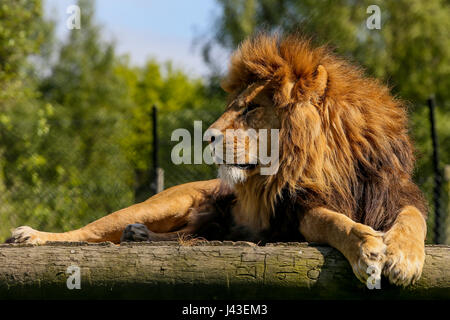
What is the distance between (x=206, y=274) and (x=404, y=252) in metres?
0.68

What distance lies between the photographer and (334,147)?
2830 millimetres

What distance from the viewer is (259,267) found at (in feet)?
7.23

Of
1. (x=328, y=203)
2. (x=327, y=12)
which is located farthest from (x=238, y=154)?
(x=327, y=12)

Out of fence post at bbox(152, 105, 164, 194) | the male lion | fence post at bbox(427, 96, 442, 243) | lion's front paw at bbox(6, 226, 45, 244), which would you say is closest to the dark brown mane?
the male lion

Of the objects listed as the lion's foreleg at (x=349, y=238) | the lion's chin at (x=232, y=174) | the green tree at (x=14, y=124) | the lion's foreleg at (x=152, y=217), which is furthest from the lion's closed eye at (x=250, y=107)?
the green tree at (x=14, y=124)

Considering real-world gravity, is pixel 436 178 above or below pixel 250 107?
below

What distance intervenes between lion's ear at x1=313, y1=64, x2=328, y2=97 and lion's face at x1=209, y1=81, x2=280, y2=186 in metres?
0.21

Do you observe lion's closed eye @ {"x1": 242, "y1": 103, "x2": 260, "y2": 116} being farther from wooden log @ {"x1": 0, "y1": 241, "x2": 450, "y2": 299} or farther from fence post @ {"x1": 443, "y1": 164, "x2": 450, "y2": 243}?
fence post @ {"x1": 443, "y1": 164, "x2": 450, "y2": 243}

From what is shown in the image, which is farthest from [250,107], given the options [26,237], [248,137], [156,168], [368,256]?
[156,168]

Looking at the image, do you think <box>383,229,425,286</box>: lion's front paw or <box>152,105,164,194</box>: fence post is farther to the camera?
<box>152,105,164,194</box>: fence post

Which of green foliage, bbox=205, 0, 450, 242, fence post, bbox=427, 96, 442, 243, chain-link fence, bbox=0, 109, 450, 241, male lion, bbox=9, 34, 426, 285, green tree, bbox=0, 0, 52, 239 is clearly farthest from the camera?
green foliage, bbox=205, 0, 450, 242

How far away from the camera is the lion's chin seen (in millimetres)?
2895

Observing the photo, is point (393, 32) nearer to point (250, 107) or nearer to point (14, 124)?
point (14, 124)

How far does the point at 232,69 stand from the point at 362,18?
45.3ft
